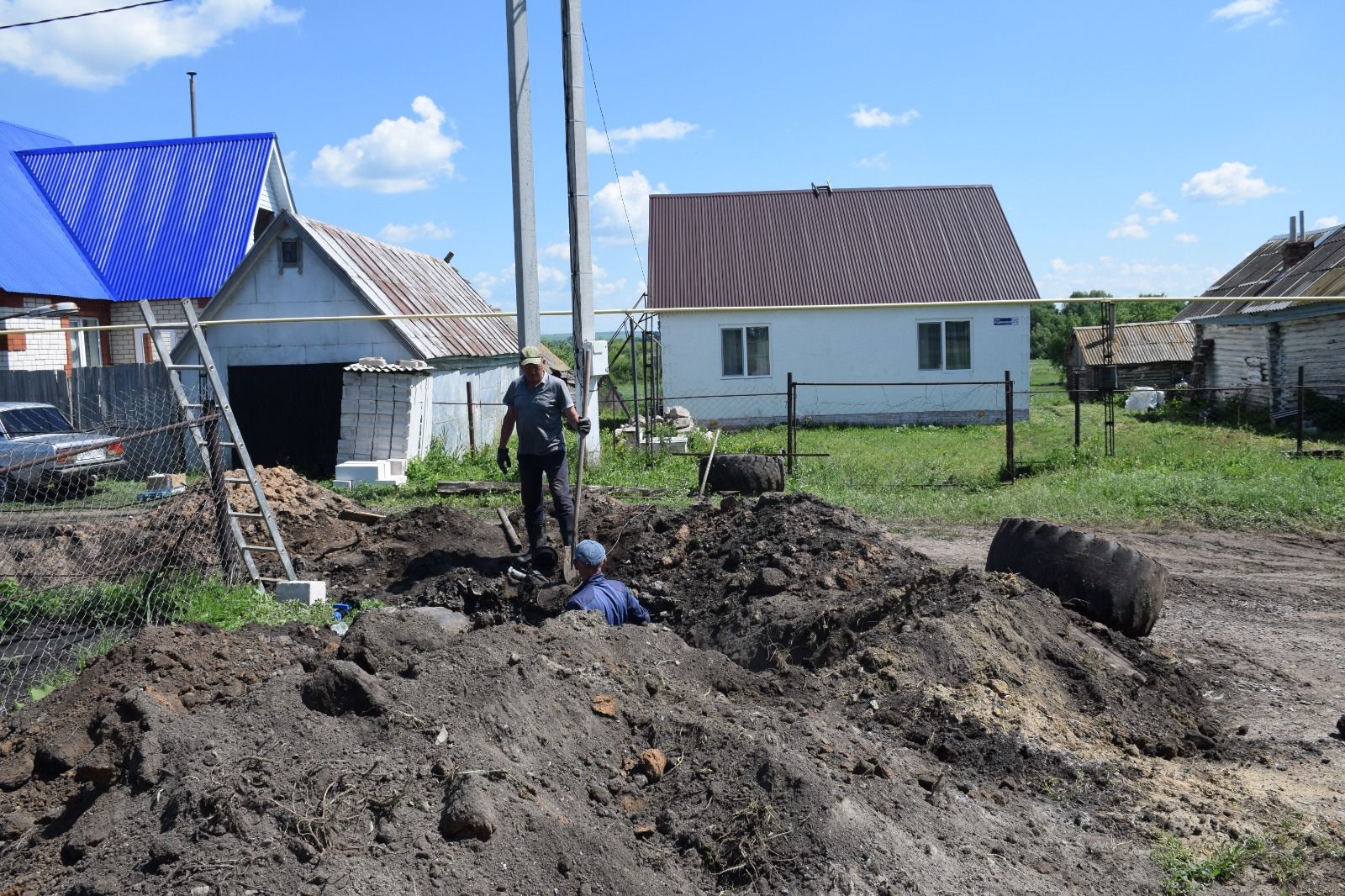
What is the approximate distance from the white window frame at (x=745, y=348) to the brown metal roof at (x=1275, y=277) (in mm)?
9351

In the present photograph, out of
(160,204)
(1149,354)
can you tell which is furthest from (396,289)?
(1149,354)

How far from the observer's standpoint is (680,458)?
1599 cm

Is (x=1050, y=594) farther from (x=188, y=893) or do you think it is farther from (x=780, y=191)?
(x=780, y=191)

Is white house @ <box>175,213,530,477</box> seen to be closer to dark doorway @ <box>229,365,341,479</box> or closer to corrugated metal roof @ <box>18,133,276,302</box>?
dark doorway @ <box>229,365,341,479</box>

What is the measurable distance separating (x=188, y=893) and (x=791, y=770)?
2205mm

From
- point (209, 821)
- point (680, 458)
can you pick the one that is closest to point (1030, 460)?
point (680, 458)

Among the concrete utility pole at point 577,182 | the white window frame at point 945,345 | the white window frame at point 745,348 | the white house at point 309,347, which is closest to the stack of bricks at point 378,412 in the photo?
the white house at point 309,347

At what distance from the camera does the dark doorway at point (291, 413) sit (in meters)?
17.5

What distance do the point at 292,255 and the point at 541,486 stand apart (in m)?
10.6

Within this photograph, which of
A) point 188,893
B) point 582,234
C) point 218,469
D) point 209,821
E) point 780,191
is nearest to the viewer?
point 188,893

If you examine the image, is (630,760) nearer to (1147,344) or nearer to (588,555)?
(588,555)

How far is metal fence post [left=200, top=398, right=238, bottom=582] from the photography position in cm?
830

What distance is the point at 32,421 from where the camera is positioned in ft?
54.0

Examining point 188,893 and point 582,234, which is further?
point 582,234
